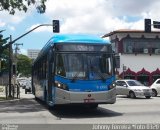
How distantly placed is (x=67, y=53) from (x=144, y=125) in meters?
5.60

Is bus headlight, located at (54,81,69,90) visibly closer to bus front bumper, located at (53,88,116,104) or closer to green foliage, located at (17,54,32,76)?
bus front bumper, located at (53,88,116,104)

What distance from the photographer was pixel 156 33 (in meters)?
67.5

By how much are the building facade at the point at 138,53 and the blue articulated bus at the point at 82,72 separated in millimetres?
46127

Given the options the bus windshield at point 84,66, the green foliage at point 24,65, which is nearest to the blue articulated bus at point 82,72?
the bus windshield at point 84,66

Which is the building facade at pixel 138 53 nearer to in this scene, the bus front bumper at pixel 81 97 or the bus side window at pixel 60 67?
the bus front bumper at pixel 81 97

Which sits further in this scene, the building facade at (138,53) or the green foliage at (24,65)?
the green foliage at (24,65)

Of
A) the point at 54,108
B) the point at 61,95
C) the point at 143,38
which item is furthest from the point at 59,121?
the point at 143,38

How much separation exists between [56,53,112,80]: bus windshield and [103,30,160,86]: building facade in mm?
46247

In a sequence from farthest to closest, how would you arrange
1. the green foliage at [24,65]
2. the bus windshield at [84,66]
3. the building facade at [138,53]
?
the green foliage at [24,65] < the building facade at [138,53] < the bus windshield at [84,66]

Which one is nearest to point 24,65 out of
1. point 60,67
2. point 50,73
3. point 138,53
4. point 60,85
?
point 138,53

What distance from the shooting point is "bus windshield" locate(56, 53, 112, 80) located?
1878 cm

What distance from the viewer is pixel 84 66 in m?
18.9

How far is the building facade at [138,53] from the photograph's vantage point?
66.1m

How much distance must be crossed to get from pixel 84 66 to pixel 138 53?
159ft
